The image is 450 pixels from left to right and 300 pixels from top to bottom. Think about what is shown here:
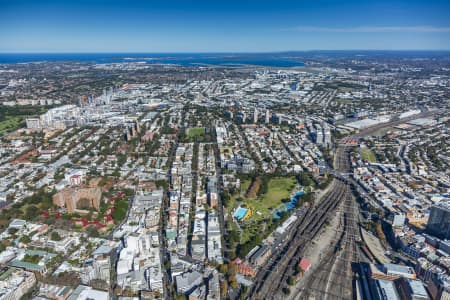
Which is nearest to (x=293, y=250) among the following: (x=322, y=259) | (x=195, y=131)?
(x=322, y=259)

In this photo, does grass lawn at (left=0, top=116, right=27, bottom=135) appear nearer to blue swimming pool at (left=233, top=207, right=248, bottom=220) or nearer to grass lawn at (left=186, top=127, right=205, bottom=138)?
grass lawn at (left=186, top=127, right=205, bottom=138)

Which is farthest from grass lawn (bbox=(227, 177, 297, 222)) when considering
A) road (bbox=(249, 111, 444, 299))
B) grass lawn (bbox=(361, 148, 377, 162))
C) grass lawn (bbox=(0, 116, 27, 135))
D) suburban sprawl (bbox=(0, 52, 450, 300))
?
grass lawn (bbox=(0, 116, 27, 135))

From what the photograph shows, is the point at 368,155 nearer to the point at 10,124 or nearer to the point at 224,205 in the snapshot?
the point at 224,205

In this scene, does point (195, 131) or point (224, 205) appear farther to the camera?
point (195, 131)

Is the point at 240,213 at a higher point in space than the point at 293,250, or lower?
higher

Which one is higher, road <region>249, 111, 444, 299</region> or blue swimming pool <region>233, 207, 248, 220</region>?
blue swimming pool <region>233, 207, 248, 220</region>

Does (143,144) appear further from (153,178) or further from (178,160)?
(153,178)

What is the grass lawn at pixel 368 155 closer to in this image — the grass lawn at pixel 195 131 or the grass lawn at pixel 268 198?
the grass lawn at pixel 268 198
